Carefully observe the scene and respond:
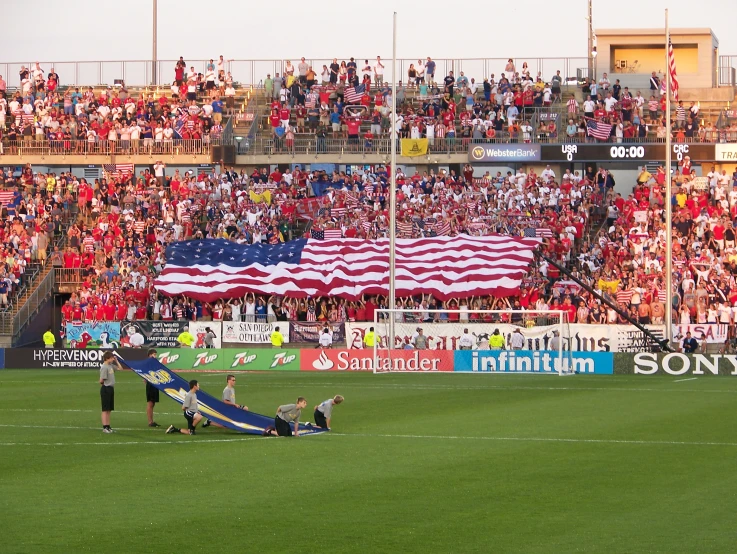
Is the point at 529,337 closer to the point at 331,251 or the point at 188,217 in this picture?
the point at 331,251

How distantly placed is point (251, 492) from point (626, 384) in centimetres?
2161

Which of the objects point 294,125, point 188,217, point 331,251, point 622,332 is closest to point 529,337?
point 622,332

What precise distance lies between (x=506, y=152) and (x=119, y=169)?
714 inches

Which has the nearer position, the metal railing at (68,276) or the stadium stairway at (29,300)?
the stadium stairway at (29,300)

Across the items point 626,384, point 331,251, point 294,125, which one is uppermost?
point 294,125

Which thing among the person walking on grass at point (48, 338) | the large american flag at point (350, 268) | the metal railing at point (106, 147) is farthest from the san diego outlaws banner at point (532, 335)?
the metal railing at point (106, 147)

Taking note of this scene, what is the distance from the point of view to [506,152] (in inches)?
2227

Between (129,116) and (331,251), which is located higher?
(129,116)

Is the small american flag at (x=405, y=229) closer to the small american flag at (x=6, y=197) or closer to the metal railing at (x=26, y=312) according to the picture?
the metal railing at (x=26, y=312)

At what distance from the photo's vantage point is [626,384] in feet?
121

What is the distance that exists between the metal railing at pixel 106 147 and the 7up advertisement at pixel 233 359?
687 inches

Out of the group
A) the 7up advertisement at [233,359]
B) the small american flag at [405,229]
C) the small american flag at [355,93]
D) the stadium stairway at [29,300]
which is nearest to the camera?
the 7up advertisement at [233,359]

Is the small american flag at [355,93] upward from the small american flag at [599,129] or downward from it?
upward

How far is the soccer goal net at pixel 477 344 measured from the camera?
42062mm
